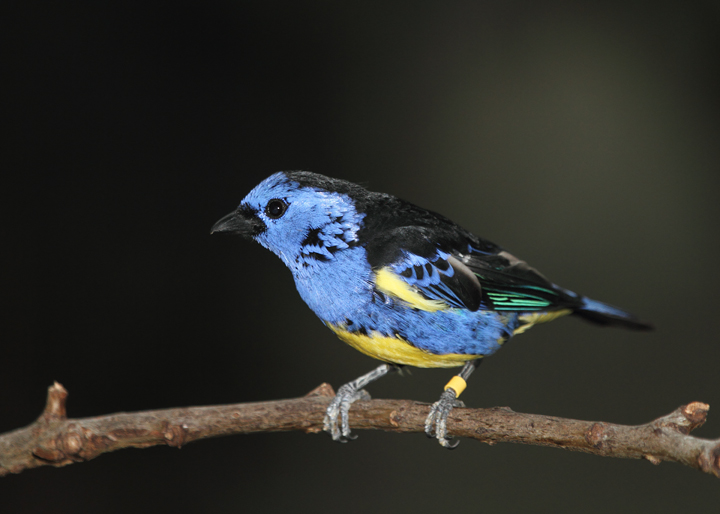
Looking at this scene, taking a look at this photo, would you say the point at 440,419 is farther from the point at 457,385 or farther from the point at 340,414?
the point at 340,414

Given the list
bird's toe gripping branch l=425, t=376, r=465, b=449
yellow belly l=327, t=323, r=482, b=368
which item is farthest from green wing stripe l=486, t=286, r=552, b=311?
bird's toe gripping branch l=425, t=376, r=465, b=449

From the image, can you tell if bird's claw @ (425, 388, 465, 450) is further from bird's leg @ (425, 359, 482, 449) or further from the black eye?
the black eye

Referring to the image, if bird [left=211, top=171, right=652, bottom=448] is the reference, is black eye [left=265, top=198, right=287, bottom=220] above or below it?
above

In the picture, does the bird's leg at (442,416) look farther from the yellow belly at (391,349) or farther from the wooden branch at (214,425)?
the yellow belly at (391,349)

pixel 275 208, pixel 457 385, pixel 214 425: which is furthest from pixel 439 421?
pixel 275 208

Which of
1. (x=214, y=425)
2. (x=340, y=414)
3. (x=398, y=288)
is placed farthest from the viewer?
(x=340, y=414)

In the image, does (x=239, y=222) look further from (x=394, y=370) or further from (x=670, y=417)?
(x=670, y=417)

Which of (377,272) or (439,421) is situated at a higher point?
(377,272)
